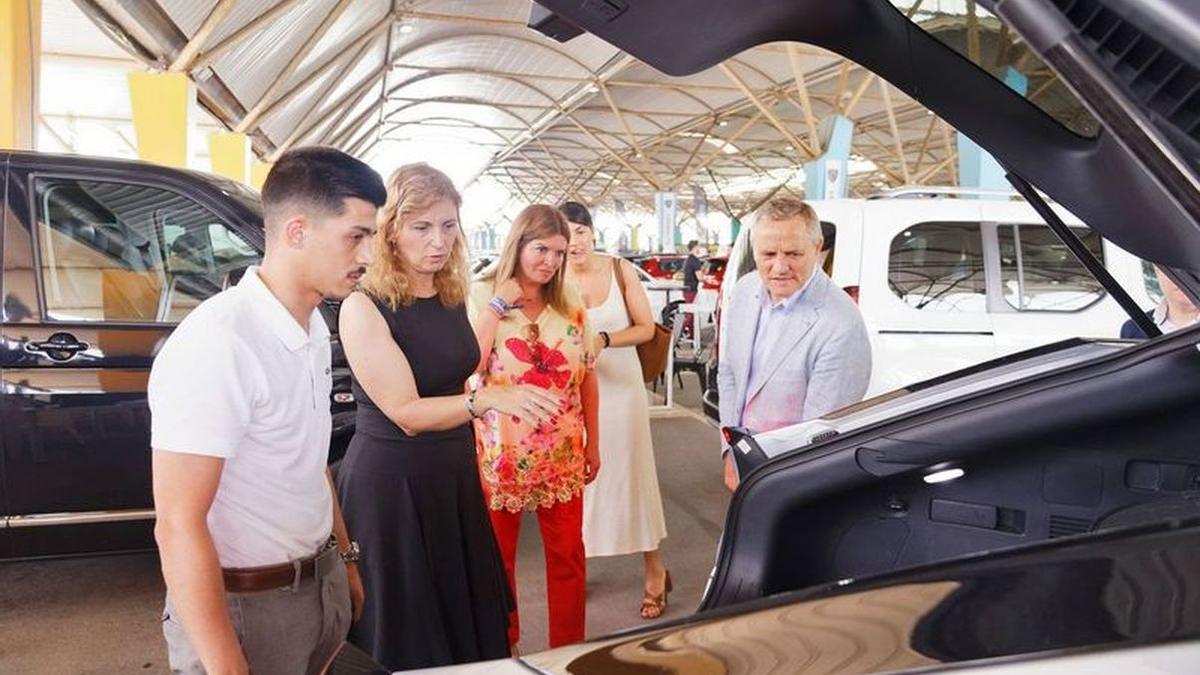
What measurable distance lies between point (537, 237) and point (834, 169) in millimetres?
13503

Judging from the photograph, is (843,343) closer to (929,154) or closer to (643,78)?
(643,78)

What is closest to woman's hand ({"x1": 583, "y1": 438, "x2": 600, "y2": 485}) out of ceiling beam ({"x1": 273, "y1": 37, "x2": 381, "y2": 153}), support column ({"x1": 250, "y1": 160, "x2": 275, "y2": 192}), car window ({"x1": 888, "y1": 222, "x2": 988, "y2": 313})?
car window ({"x1": 888, "y1": 222, "x2": 988, "y2": 313})

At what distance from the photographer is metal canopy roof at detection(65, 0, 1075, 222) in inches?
465

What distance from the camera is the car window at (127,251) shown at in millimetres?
3438

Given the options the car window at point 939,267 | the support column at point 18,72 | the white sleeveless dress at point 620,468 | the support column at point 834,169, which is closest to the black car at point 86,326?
the white sleeveless dress at point 620,468

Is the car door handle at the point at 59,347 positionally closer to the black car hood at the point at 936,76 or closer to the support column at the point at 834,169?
the black car hood at the point at 936,76

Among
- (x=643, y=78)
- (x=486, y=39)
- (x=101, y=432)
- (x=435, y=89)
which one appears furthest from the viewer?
(x=435, y=89)

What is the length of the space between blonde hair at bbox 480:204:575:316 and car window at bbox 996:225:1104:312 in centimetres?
380

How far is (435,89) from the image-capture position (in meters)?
25.2

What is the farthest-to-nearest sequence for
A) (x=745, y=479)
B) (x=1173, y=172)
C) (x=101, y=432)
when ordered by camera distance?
(x=101, y=432) < (x=745, y=479) < (x=1173, y=172)

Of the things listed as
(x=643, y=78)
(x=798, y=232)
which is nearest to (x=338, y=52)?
(x=643, y=78)

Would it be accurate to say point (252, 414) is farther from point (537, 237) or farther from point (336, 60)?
point (336, 60)

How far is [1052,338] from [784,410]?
352cm

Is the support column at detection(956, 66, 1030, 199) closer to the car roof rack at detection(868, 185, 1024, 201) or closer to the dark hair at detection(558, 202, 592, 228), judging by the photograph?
the car roof rack at detection(868, 185, 1024, 201)
